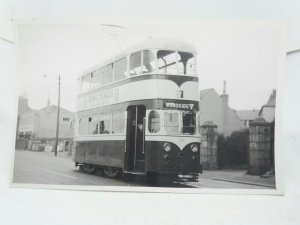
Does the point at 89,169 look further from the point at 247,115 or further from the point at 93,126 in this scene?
the point at 247,115

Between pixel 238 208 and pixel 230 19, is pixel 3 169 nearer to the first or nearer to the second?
pixel 238 208

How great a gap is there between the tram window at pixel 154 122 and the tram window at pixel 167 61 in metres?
0.19

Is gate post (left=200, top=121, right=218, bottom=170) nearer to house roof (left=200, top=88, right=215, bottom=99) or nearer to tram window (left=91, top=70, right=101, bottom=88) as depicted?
house roof (left=200, top=88, right=215, bottom=99)

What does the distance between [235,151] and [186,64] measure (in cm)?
42

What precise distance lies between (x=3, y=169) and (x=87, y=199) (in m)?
0.41

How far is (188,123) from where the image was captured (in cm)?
149

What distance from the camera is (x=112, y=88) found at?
1.62 m

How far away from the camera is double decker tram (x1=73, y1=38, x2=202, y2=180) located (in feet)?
4.88

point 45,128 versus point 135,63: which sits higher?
point 135,63

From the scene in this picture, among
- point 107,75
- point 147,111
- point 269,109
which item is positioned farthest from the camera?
point 107,75

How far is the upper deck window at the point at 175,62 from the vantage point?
1.50m

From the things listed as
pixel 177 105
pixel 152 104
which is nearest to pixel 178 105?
pixel 177 105

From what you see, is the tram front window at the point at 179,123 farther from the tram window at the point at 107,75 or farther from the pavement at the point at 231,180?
the tram window at the point at 107,75

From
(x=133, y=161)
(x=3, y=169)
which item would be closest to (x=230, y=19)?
(x=133, y=161)
